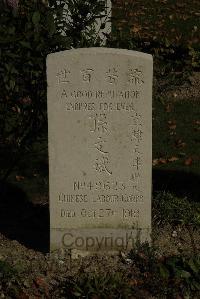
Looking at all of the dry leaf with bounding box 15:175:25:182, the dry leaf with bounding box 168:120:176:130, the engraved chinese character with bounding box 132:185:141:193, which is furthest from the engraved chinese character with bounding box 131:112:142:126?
the dry leaf with bounding box 168:120:176:130

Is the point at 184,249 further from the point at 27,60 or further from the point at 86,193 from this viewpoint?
the point at 27,60

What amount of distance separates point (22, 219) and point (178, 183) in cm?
165

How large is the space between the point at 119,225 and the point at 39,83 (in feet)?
4.39

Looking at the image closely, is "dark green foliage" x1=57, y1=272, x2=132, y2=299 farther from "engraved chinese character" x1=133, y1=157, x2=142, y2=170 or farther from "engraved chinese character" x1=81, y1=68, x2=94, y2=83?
"engraved chinese character" x1=81, y1=68, x2=94, y2=83

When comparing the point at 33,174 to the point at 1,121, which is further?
the point at 33,174

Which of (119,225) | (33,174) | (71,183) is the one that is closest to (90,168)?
(71,183)

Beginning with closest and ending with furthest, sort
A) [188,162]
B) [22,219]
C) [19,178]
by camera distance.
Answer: [22,219] < [19,178] < [188,162]

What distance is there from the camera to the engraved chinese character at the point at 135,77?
4.93 meters

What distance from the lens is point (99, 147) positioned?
5.15 meters

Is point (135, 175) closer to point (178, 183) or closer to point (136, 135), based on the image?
point (136, 135)

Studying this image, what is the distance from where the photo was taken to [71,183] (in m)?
5.27

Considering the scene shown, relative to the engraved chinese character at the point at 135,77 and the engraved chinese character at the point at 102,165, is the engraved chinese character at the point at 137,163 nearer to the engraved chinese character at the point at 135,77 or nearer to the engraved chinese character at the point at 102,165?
the engraved chinese character at the point at 102,165

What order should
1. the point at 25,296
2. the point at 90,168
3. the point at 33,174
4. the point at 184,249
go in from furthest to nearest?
the point at 33,174 < the point at 184,249 < the point at 90,168 < the point at 25,296

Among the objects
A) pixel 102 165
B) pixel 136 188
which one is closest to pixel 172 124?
pixel 136 188
